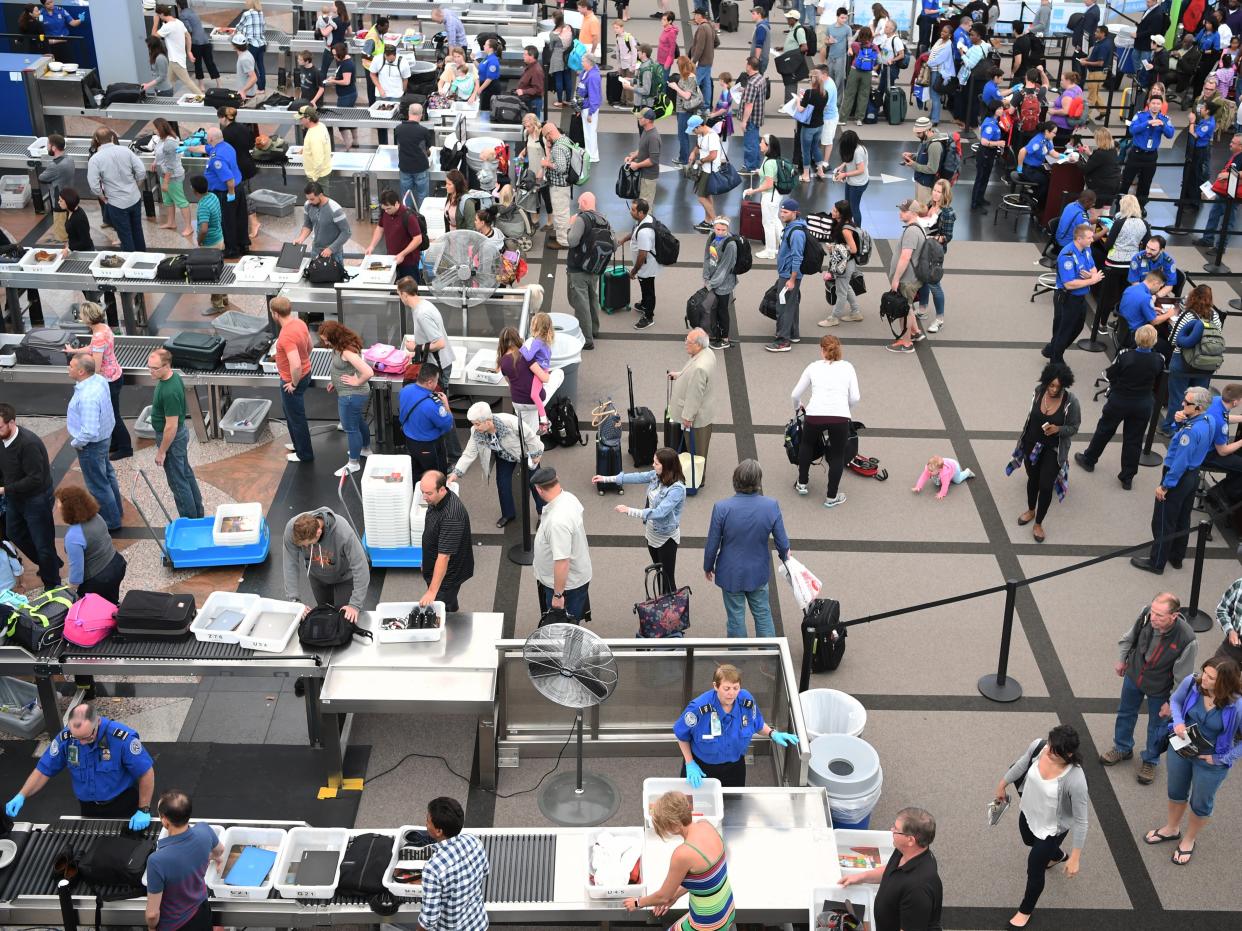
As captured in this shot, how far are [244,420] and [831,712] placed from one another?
261 inches

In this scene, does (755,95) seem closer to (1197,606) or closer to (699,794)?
(1197,606)

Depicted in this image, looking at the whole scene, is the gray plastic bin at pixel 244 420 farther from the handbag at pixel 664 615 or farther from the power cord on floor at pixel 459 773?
the handbag at pixel 664 615

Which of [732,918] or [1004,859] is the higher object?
[732,918]

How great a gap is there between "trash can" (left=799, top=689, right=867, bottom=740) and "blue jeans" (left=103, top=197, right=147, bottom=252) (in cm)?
1028

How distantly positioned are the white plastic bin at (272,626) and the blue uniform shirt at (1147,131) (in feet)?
46.5

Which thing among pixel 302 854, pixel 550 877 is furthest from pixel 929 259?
pixel 302 854

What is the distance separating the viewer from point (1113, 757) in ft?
29.7

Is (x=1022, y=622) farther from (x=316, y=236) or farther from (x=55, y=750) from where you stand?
(x=316, y=236)

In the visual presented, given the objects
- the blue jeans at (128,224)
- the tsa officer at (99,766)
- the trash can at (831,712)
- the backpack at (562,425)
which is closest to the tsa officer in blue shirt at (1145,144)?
the backpack at (562,425)

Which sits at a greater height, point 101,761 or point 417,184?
point 417,184

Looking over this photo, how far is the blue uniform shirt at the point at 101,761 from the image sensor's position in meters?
7.39

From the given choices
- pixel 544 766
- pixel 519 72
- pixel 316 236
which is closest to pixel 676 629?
pixel 544 766

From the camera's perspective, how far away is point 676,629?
961 centimetres

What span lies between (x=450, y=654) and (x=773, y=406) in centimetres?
593
